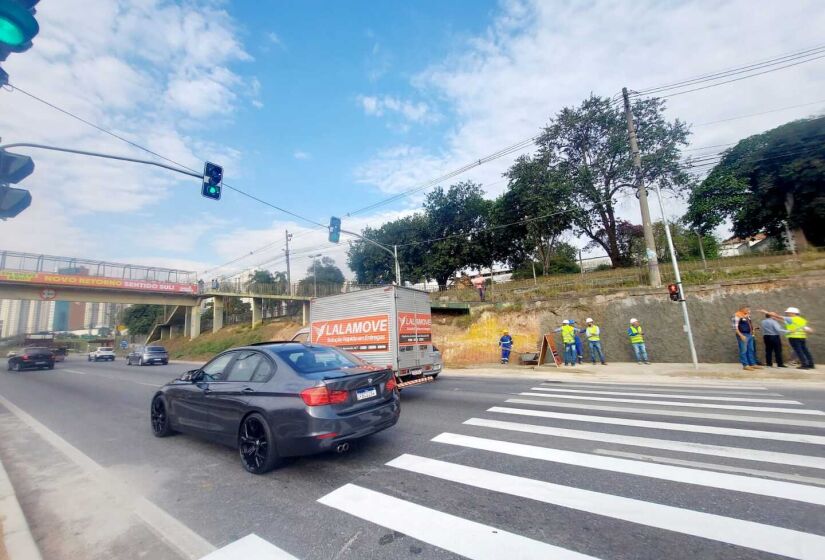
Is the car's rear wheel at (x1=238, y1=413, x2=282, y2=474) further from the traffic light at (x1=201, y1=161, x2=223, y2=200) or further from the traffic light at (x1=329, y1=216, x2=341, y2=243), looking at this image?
the traffic light at (x1=329, y1=216, x2=341, y2=243)

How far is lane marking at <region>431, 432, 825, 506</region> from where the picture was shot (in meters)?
3.29

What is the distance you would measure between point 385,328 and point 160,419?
4.84 meters

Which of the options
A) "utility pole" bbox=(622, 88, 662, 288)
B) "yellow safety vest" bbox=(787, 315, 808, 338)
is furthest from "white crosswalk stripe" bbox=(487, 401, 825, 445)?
"utility pole" bbox=(622, 88, 662, 288)

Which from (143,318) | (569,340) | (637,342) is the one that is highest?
(143,318)

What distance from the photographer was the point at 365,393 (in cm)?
459

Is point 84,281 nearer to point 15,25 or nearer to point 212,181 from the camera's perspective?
point 212,181

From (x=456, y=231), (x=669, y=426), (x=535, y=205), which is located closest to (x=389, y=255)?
(x=456, y=231)

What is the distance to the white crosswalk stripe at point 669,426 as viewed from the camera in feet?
15.9

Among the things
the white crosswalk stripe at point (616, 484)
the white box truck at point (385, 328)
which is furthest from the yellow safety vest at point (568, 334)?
the white crosswalk stripe at point (616, 484)

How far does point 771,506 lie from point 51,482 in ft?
25.4

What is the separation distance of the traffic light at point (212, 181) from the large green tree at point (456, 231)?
95.1 ft

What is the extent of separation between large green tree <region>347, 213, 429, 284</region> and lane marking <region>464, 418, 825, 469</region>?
33.0 metres

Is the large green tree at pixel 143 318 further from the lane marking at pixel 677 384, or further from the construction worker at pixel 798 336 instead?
the construction worker at pixel 798 336

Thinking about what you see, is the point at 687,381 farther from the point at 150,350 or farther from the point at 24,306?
the point at 24,306
